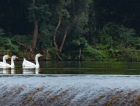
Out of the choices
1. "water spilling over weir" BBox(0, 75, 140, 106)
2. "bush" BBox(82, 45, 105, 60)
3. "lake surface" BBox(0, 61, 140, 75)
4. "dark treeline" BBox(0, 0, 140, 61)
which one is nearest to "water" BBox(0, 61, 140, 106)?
"water spilling over weir" BBox(0, 75, 140, 106)

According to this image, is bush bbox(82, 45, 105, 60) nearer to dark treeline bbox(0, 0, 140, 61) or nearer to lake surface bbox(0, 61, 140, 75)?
dark treeline bbox(0, 0, 140, 61)

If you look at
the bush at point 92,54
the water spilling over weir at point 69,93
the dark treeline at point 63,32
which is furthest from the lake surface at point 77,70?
the bush at point 92,54

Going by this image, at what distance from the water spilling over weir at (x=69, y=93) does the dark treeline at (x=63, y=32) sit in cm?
1957

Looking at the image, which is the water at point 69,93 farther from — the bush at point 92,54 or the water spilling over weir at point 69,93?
the bush at point 92,54

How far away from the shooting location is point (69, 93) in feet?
52.3

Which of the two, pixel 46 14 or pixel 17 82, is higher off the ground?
pixel 46 14

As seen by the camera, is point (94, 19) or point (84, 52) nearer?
point (84, 52)

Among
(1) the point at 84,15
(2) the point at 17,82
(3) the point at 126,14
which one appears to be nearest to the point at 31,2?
(1) the point at 84,15

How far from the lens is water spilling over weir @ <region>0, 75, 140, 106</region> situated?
1506 centimetres

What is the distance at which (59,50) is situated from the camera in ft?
126

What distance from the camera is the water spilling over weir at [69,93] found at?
49.4 ft

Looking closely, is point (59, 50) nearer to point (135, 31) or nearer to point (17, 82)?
point (135, 31)

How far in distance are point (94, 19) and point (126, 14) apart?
3452 mm

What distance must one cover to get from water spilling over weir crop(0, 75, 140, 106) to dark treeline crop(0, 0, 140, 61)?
1957 cm
